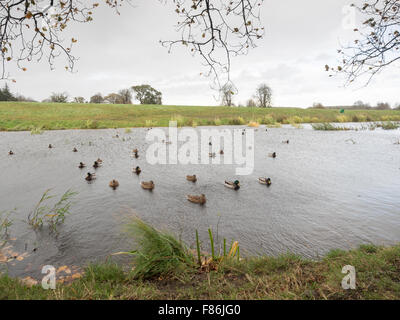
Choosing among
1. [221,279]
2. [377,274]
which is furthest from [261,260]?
[377,274]

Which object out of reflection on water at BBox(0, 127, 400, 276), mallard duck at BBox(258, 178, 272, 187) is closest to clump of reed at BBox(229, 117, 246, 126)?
reflection on water at BBox(0, 127, 400, 276)

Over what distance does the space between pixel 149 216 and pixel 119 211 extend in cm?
110

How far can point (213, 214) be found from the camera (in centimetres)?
658

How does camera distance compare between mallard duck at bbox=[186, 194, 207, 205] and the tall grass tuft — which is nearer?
the tall grass tuft

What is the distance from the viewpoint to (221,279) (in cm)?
318

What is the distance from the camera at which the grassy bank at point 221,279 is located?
2.62 m

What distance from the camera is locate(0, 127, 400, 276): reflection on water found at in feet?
16.4

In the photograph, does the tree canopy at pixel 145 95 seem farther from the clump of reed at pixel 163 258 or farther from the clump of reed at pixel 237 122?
the clump of reed at pixel 163 258

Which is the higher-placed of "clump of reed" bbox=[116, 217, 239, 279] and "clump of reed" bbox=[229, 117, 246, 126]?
"clump of reed" bbox=[229, 117, 246, 126]

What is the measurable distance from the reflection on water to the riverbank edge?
1226 mm

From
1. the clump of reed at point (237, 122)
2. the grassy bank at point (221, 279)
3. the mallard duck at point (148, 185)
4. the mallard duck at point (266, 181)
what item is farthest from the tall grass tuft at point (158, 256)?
the clump of reed at point (237, 122)

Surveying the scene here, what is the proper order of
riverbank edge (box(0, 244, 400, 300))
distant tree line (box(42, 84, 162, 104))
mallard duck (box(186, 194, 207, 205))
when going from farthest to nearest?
distant tree line (box(42, 84, 162, 104)) < mallard duck (box(186, 194, 207, 205)) < riverbank edge (box(0, 244, 400, 300))

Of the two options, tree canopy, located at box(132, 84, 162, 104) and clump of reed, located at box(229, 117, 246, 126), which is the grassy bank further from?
tree canopy, located at box(132, 84, 162, 104)
